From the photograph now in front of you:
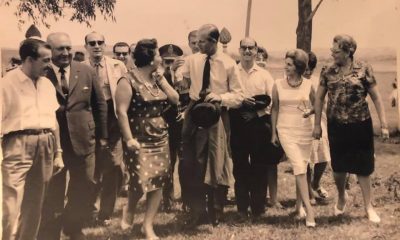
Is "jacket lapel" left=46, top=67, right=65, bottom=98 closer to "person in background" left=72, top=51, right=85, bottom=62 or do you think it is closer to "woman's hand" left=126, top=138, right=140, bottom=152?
"woman's hand" left=126, top=138, right=140, bottom=152

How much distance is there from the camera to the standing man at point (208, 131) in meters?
4.70

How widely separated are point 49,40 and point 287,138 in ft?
7.63

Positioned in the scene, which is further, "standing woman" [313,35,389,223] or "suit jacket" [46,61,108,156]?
"standing woman" [313,35,389,223]

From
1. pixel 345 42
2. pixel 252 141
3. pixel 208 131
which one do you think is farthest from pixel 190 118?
pixel 345 42

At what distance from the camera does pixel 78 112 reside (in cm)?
432

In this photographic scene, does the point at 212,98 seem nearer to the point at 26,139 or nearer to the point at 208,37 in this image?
the point at 208,37

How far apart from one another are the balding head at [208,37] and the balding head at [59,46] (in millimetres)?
1155

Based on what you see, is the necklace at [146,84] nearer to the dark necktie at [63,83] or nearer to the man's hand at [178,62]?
the dark necktie at [63,83]

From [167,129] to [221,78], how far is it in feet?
2.37

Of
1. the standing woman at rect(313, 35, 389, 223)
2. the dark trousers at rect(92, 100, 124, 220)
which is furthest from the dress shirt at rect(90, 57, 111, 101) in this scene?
A: the standing woman at rect(313, 35, 389, 223)

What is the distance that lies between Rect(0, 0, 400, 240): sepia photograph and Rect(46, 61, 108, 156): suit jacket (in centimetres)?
1

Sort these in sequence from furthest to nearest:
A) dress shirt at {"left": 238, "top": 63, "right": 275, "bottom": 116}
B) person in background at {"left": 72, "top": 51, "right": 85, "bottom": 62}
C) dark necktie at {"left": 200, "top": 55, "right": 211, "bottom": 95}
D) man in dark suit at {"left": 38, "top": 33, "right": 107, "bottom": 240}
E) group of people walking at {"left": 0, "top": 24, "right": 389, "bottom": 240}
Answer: person in background at {"left": 72, "top": 51, "right": 85, "bottom": 62}
dress shirt at {"left": 238, "top": 63, "right": 275, "bottom": 116}
dark necktie at {"left": 200, "top": 55, "right": 211, "bottom": 95}
man in dark suit at {"left": 38, "top": 33, "right": 107, "bottom": 240}
group of people walking at {"left": 0, "top": 24, "right": 389, "bottom": 240}

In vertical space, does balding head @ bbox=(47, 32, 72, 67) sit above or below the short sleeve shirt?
above

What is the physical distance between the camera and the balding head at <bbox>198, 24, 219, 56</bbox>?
4.57 metres
